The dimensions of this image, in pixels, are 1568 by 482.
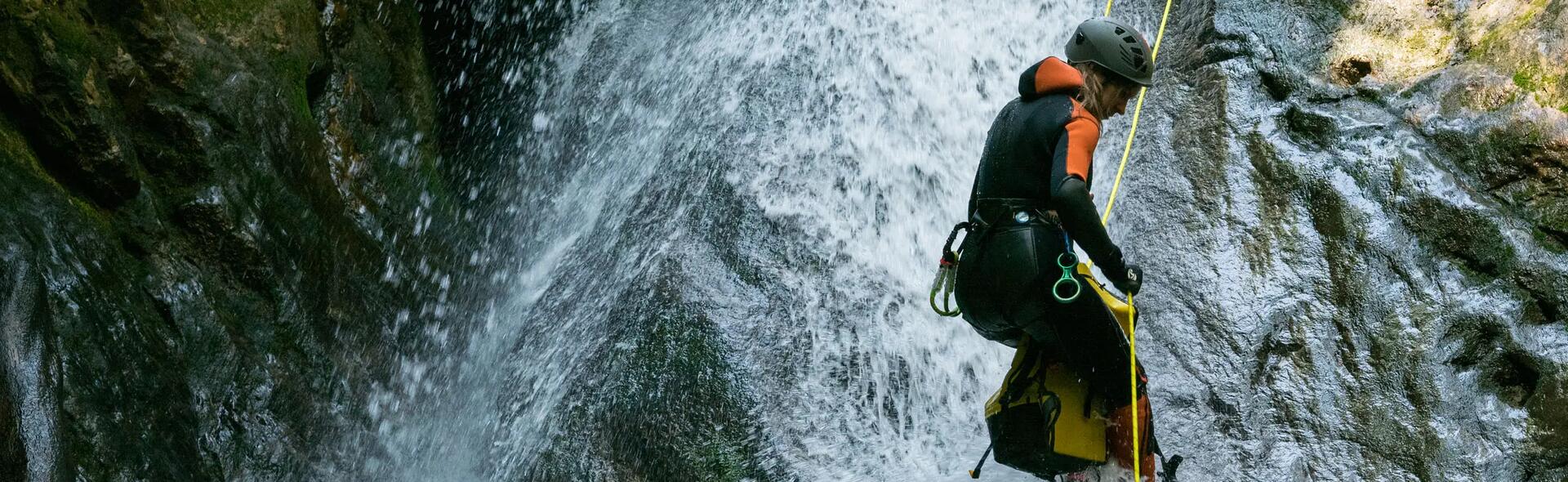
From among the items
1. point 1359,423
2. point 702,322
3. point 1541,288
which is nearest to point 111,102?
point 702,322

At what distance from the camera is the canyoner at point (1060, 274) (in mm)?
3771

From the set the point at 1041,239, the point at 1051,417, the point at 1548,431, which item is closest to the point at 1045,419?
the point at 1051,417

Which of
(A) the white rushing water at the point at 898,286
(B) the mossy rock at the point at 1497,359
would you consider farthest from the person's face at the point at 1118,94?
(B) the mossy rock at the point at 1497,359

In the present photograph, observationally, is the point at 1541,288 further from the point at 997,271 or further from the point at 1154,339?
the point at 997,271

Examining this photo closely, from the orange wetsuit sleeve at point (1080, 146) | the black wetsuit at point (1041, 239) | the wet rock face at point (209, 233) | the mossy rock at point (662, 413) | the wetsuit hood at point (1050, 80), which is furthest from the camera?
the mossy rock at point (662, 413)

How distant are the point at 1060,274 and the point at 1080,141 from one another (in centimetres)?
50

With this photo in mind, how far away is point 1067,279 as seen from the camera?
3732 millimetres

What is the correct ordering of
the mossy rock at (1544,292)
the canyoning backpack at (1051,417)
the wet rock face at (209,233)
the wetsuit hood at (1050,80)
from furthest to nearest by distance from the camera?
the mossy rock at (1544,292) < the wet rock face at (209,233) < the canyoning backpack at (1051,417) < the wetsuit hood at (1050,80)

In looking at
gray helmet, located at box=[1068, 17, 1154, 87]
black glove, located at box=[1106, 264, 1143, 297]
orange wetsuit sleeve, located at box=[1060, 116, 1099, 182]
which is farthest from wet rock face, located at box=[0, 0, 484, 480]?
gray helmet, located at box=[1068, 17, 1154, 87]

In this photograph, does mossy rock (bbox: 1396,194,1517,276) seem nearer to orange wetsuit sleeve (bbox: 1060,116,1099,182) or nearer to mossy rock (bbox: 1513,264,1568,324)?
mossy rock (bbox: 1513,264,1568,324)

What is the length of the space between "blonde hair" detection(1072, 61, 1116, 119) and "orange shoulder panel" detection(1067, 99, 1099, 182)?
138 mm

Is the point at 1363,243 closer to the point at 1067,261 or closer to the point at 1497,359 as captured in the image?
the point at 1497,359

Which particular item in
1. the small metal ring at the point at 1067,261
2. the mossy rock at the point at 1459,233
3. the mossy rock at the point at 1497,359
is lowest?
the mossy rock at the point at 1497,359

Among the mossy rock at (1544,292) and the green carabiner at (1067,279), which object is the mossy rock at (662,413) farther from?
the mossy rock at (1544,292)
